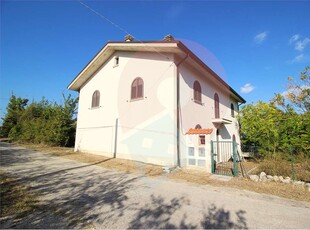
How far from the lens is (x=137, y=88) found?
11195 millimetres

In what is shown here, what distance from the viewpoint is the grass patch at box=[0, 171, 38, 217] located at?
12.5 ft

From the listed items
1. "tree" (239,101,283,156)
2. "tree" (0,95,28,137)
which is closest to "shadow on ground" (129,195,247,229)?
"tree" (239,101,283,156)

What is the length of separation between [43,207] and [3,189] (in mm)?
1972

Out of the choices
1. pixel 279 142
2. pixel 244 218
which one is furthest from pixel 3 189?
pixel 279 142

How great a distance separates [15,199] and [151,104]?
7208 mm

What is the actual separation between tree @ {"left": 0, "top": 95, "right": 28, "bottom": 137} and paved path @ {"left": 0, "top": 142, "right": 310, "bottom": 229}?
3175 cm

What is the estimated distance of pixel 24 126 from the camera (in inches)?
921

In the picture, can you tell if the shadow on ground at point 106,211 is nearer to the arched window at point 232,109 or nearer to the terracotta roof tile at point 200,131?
the terracotta roof tile at point 200,131

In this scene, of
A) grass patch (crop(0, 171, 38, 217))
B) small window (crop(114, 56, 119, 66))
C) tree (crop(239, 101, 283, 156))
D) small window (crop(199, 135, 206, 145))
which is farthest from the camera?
small window (crop(114, 56, 119, 66))

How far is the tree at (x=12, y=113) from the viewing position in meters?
31.6

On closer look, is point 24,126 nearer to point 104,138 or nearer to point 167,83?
point 104,138

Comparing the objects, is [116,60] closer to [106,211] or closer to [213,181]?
[213,181]

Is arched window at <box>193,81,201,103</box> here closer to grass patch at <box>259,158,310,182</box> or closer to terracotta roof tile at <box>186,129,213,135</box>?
terracotta roof tile at <box>186,129,213,135</box>

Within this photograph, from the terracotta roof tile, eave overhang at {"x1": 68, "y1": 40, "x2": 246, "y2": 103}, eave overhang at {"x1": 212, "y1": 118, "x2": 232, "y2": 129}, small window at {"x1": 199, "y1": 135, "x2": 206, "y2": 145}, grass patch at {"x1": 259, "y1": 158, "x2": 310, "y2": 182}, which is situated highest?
eave overhang at {"x1": 68, "y1": 40, "x2": 246, "y2": 103}
